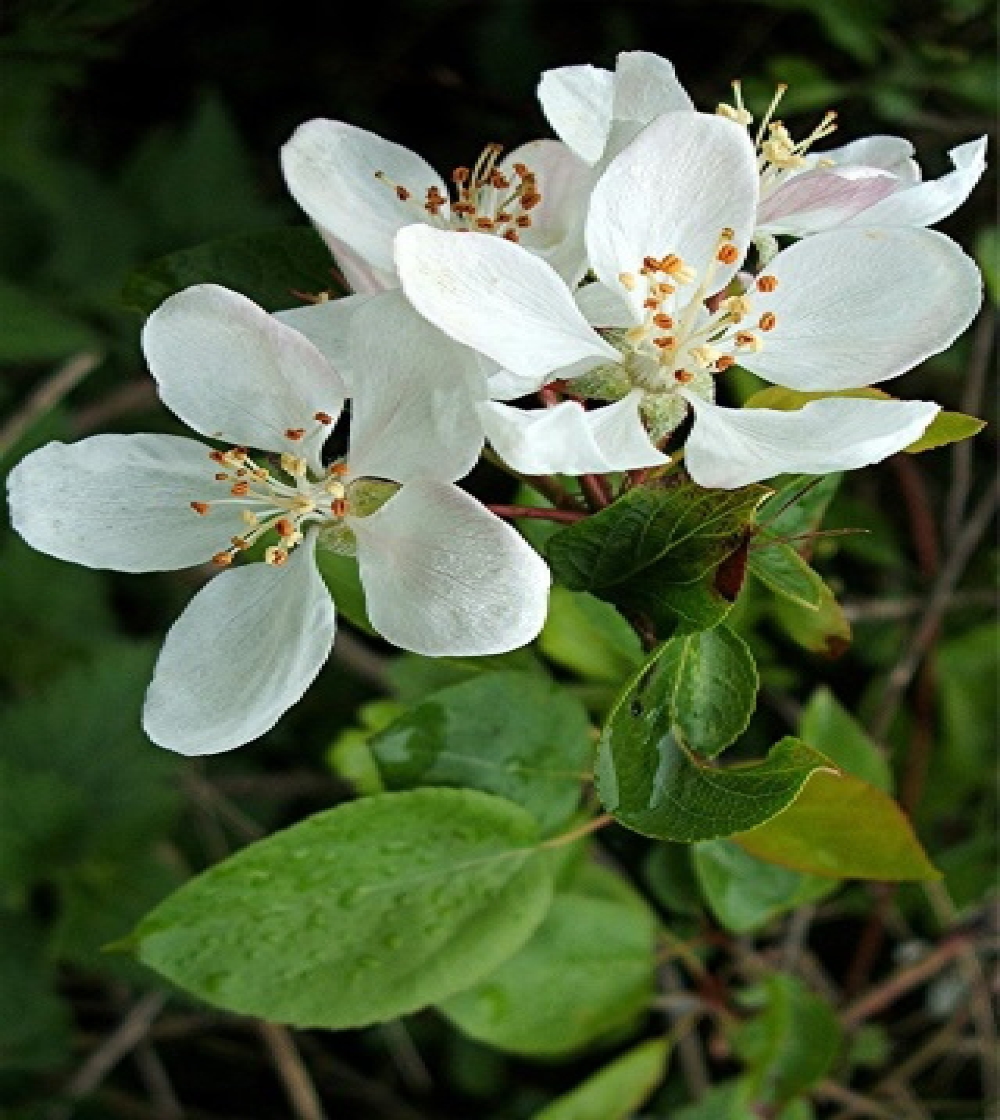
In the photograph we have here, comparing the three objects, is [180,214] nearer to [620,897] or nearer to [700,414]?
[620,897]

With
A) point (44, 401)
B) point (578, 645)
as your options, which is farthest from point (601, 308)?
point (44, 401)

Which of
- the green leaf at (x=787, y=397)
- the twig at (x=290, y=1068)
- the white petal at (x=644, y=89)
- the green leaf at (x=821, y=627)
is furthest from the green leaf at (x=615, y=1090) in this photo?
the white petal at (x=644, y=89)

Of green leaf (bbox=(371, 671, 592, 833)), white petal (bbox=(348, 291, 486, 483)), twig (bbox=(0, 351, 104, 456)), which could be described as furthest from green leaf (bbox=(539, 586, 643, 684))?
twig (bbox=(0, 351, 104, 456))

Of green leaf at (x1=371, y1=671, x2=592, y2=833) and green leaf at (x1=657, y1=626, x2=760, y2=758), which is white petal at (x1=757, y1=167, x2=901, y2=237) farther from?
green leaf at (x1=371, y1=671, x2=592, y2=833)

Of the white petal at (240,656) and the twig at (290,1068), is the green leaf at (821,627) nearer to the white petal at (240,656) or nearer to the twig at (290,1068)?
the white petal at (240,656)

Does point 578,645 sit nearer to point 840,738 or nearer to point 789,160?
point 840,738
